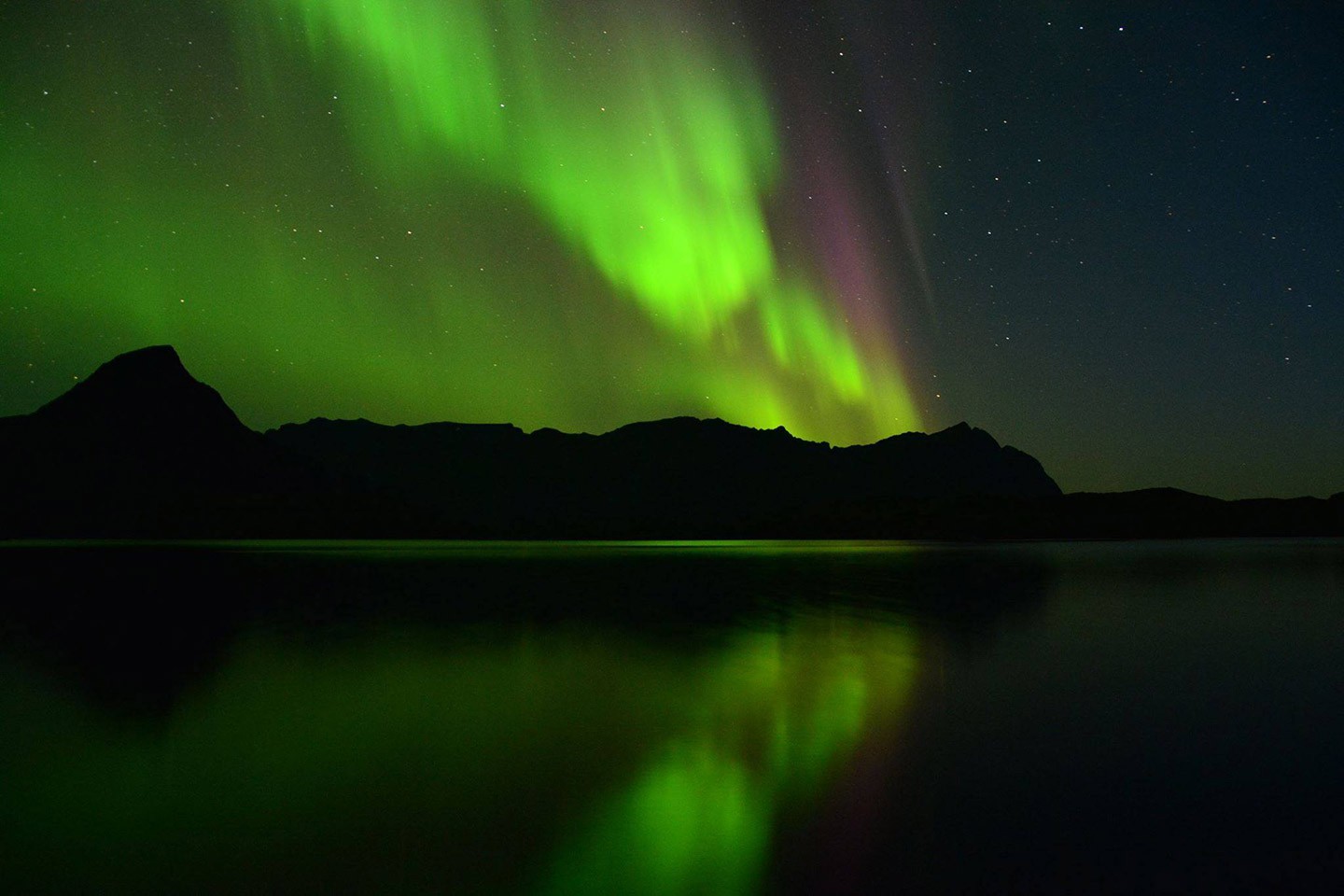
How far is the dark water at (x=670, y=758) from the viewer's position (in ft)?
19.1

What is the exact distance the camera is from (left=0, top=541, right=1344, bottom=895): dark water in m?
5.84

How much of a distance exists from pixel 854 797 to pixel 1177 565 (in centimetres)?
5620

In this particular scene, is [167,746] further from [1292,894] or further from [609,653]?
[1292,894]

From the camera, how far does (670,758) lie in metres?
8.85

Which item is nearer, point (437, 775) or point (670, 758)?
point (437, 775)

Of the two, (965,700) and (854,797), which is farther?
(965,700)

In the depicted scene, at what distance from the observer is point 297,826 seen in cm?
665

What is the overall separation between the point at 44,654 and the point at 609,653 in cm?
1143

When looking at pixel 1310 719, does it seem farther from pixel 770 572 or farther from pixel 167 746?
pixel 770 572

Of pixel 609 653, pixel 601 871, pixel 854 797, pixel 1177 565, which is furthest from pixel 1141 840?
pixel 1177 565

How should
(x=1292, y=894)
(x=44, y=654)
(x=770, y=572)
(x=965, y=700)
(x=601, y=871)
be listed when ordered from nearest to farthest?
1. (x=1292, y=894)
2. (x=601, y=871)
3. (x=965, y=700)
4. (x=44, y=654)
5. (x=770, y=572)

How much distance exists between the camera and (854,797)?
7355 mm

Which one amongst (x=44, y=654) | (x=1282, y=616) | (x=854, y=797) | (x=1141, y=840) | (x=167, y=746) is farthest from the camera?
(x=1282, y=616)

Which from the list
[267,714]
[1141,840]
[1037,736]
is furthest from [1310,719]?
[267,714]
